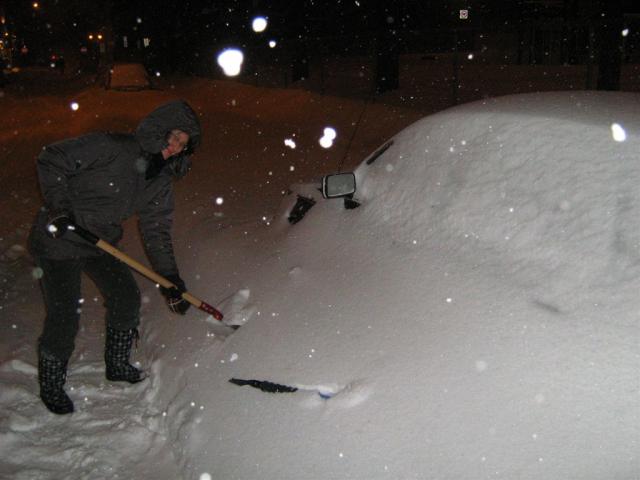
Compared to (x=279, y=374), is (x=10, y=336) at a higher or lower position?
lower

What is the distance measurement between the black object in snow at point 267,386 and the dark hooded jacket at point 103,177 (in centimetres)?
120

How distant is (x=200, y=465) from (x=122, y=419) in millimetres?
942

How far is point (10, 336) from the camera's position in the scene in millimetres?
4215

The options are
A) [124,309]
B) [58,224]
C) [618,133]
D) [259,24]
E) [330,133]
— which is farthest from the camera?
[259,24]

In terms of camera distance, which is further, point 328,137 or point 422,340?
point 328,137

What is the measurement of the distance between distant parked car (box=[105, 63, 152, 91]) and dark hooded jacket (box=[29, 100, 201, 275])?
20135 mm

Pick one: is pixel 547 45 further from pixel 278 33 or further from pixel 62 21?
pixel 62 21

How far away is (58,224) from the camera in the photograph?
2.88 meters

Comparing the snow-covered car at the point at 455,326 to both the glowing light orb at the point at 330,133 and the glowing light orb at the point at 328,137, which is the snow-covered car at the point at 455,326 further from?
the glowing light orb at the point at 330,133

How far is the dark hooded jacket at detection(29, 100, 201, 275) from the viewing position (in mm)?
2934

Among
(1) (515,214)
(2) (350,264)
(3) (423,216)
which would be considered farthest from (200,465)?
(1) (515,214)

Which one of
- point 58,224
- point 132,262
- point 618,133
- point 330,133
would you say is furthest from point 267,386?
point 330,133

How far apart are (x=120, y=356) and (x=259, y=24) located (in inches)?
941

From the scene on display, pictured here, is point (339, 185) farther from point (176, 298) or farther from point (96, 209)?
point (96, 209)
